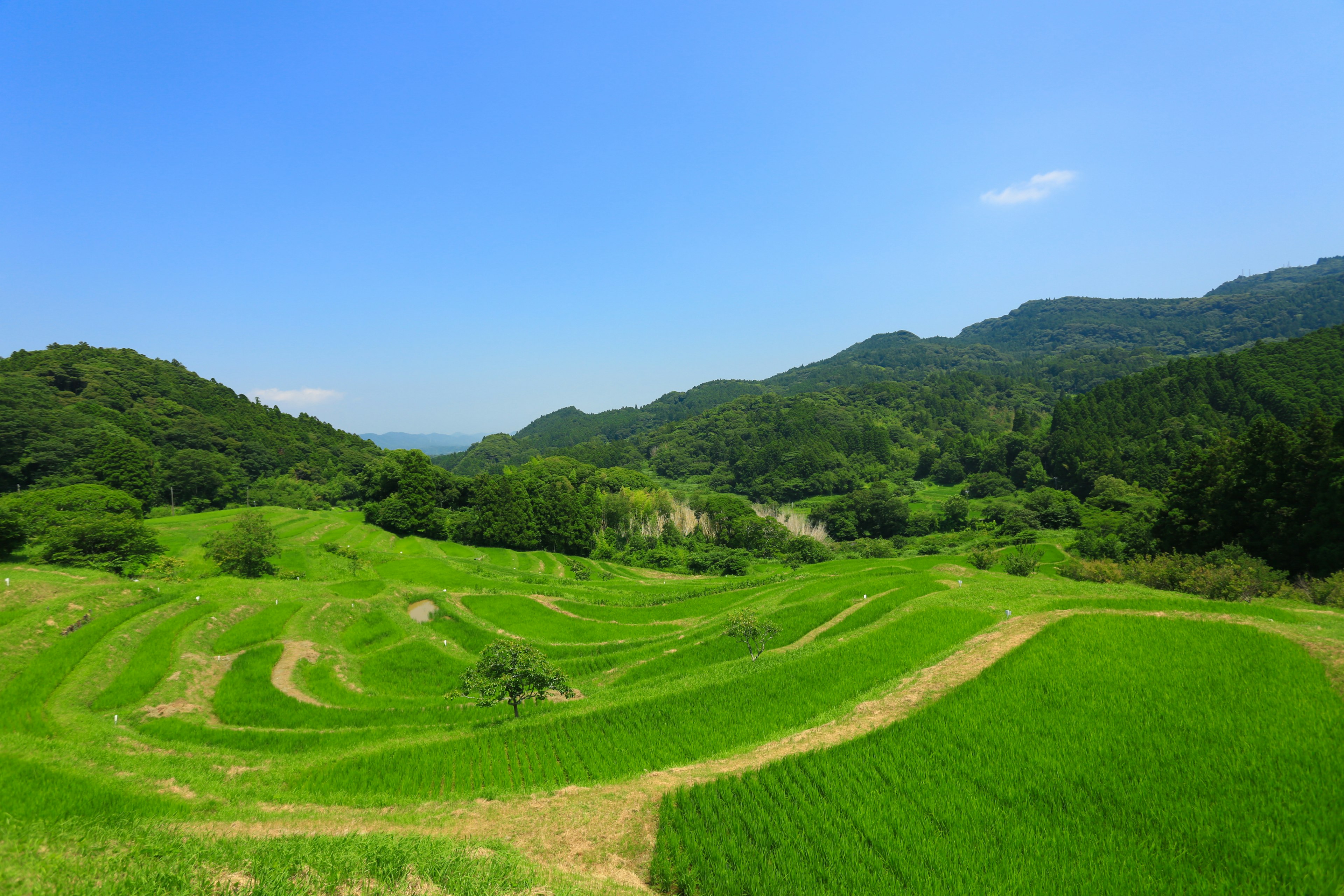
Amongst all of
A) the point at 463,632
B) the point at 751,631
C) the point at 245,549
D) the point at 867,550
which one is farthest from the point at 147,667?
the point at 867,550

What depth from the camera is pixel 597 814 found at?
38.6 feet

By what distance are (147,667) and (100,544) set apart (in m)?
25.7

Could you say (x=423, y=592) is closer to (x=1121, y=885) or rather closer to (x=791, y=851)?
(x=791, y=851)

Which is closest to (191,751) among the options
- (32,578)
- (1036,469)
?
(32,578)

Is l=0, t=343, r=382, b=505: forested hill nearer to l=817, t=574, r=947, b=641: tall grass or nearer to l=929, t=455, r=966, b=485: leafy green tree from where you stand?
l=817, t=574, r=947, b=641: tall grass

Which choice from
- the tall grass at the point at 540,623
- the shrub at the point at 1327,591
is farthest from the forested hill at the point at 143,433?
the shrub at the point at 1327,591

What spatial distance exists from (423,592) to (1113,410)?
13540 centimetres

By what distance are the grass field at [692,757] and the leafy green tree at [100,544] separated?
11.5 metres

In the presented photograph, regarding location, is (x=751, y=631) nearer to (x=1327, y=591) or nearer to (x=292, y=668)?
(x=292, y=668)

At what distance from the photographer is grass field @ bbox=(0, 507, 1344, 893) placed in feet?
28.9

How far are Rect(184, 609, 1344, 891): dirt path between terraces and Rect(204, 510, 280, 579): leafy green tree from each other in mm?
40353

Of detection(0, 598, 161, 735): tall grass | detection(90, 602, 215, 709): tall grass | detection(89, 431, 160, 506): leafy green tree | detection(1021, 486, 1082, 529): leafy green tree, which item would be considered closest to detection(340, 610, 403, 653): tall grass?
detection(90, 602, 215, 709): tall grass

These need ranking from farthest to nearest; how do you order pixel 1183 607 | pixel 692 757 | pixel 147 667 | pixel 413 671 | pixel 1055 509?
pixel 1055 509
pixel 413 671
pixel 147 667
pixel 1183 607
pixel 692 757

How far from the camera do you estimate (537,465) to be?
319 ft
